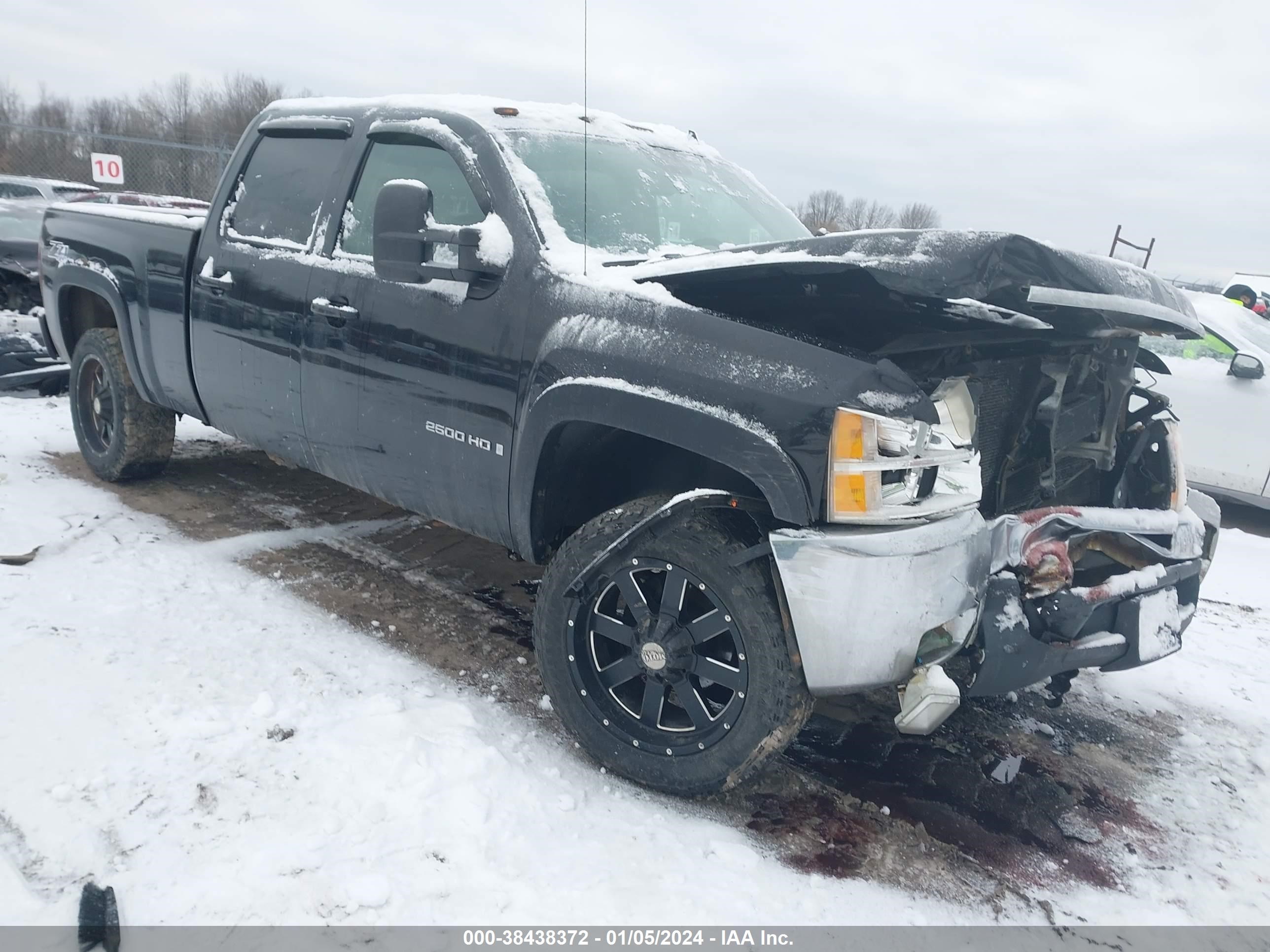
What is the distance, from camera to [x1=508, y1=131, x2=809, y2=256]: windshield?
10.3 ft

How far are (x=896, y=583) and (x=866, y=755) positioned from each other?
3.49 feet

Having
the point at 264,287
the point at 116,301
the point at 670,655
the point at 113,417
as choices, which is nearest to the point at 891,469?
the point at 670,655

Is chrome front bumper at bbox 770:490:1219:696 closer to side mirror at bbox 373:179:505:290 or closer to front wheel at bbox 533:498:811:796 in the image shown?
front wheel at bbox 533:498:811:796

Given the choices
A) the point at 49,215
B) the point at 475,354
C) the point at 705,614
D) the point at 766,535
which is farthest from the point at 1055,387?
the point at 49,215

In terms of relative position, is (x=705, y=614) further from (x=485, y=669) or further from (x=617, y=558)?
(x=485, y=669)

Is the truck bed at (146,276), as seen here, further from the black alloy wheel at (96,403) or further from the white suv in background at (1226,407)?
the white suv in background at (1226,407)

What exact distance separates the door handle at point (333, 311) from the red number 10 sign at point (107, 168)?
1814cm

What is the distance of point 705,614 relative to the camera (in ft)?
8.23

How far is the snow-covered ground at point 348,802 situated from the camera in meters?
2.15

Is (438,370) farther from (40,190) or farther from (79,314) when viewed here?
(40,190)

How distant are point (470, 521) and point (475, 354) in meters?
0.60
